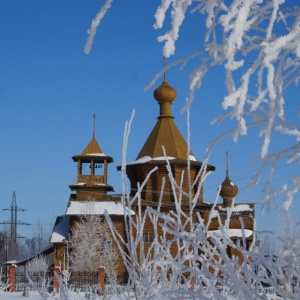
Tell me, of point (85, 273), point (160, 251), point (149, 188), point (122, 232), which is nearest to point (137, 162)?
point (149, 188)

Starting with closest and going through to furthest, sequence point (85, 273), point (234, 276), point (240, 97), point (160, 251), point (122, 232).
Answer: point (240, 97)
point (234, 276)
point (160, 251)
point (85, 273)
point (122, 232)

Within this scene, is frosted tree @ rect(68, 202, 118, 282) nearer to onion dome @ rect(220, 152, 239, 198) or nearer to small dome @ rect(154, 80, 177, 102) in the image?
small dome @ rect(154, 80, 177, 102)

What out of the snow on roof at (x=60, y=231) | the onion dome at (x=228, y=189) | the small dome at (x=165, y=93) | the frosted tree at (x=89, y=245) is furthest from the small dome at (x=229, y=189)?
the snow on roof at (x=60, y=231)

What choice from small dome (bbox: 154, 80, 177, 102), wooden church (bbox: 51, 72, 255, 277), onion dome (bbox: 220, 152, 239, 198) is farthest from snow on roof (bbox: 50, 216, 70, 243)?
onion dome (bbox: 220, 152, 239, 198)

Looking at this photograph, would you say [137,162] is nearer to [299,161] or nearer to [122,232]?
[122,232]

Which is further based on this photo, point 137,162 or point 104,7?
point 137,162

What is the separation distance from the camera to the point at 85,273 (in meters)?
22.1

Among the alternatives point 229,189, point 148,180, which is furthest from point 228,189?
point 148,180

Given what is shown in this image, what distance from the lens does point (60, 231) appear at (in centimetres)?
2686

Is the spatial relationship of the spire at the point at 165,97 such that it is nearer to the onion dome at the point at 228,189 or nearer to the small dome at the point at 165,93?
the small dome at the point at 165,93

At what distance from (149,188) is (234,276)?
990 inches

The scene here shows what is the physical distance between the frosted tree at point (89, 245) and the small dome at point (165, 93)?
6.83 meters

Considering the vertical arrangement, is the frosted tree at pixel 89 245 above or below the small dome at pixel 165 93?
below

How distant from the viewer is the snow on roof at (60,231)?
25839mm
